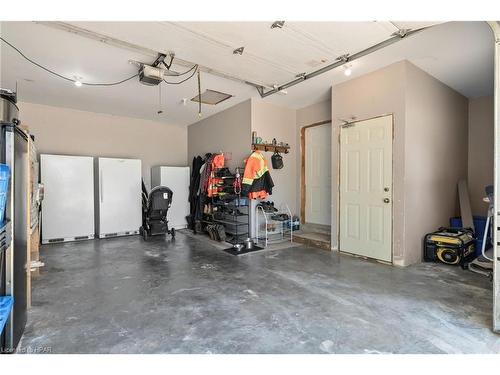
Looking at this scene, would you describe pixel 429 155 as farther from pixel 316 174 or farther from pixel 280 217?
pixel 280 217

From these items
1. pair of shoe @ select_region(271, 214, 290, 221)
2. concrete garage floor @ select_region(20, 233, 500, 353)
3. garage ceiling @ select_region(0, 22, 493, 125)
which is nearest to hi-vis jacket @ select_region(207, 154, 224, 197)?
pair of shoe @ select_region(271, 214, 290, 221)

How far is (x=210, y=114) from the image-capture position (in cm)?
617

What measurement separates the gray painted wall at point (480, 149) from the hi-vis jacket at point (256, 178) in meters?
3.83

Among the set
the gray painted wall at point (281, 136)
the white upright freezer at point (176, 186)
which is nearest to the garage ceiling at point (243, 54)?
the gray painted wall at point (281, 136)

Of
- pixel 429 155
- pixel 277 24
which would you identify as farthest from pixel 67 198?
pixel 429 155

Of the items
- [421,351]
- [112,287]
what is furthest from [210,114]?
[421,351]

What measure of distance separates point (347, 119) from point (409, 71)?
1011 millimetres

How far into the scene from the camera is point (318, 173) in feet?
17.4

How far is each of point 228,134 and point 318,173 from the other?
211cm

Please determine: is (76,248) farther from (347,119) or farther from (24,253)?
(347,119)

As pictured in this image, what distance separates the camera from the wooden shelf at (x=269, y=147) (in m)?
5.11

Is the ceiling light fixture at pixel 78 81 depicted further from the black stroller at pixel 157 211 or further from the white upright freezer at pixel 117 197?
the black stroller at pixel 157 211

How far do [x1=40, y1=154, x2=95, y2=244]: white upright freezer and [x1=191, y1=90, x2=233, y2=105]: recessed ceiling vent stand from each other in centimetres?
263

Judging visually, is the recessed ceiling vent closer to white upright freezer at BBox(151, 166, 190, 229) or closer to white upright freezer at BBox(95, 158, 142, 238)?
white upright freezer at BBox(151, 166, 190, 229)
